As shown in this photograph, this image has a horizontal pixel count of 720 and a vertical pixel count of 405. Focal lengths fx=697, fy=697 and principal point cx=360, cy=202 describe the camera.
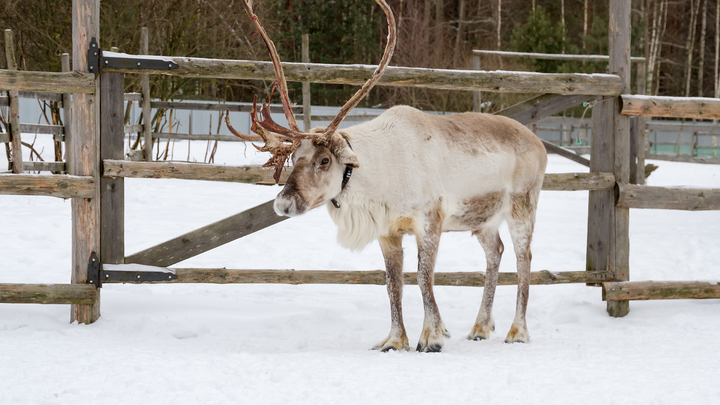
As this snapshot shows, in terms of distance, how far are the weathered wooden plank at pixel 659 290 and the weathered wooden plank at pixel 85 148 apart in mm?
3679

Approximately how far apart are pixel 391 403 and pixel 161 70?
2.66m

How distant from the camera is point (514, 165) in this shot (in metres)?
4.71

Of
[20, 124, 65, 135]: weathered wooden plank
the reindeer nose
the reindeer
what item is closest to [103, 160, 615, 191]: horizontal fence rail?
the reindeer

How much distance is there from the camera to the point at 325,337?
4.49 m

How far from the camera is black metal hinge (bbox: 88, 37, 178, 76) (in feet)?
14.6

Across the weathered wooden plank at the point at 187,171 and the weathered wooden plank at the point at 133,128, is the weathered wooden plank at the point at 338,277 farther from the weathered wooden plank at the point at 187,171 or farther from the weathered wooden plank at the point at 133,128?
the weathered wooden plank at the point at 133,128

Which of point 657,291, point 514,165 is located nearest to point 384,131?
point 514,165

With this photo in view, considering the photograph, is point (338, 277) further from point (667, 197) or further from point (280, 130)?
point (667, 197)

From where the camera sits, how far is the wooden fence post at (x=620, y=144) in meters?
5.33

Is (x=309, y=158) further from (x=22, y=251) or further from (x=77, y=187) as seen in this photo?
(x=22, y=251)

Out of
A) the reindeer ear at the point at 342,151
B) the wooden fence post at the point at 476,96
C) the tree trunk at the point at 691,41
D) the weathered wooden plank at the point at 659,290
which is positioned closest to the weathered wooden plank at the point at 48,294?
the reindeer ear at the point at 342,151

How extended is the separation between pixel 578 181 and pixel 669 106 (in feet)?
3.04

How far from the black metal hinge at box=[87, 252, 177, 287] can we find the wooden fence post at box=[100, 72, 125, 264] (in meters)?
0.09

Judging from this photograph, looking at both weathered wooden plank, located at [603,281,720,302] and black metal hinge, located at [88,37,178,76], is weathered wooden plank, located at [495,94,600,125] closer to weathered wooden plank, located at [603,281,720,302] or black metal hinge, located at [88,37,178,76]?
weathered wooden plank, located at [603,281,720,302]
